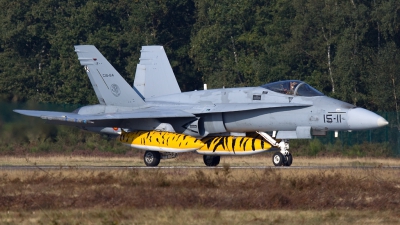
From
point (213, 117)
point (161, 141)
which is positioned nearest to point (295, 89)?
point (213, 117)

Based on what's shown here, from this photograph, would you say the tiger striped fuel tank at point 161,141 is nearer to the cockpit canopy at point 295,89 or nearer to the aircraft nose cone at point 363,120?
the cockpit canopy at point 295,89

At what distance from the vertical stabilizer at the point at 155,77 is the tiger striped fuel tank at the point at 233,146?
3422 millimetres

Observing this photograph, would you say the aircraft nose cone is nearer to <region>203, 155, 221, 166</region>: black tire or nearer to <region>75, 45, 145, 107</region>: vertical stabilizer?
<region>203, 155, 221, 166</region>: black tire

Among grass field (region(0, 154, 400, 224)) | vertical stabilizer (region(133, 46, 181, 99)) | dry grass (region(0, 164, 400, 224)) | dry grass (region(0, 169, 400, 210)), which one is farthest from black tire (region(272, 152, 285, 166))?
vertical stabilizer (region(133, 46, 181, 99))

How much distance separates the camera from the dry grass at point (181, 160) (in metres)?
22.1

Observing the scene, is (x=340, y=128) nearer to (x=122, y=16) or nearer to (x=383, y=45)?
(x=383, y=45)

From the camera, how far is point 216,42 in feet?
133

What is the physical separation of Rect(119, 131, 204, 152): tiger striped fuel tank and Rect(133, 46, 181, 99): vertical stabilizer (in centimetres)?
253

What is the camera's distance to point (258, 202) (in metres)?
11.2

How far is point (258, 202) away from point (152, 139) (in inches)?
330

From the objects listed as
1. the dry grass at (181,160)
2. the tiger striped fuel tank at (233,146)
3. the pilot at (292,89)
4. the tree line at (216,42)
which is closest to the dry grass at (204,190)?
the tiger striped fuel tank at (233,146)

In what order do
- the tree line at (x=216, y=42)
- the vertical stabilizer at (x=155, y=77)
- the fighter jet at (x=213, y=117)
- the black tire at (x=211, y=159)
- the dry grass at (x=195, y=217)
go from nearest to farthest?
the dry grass at (x=195, y=217) → the fighter jet at (x=213, y=117) → the black tire at (x=211, y=159) → the vertical stabilizer at (x=155, y=77) → the tree line at (x=216, y=42)

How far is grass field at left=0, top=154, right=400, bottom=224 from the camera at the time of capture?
33.2 ft

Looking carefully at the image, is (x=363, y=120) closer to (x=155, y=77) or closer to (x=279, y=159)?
(x=279, y=159)
